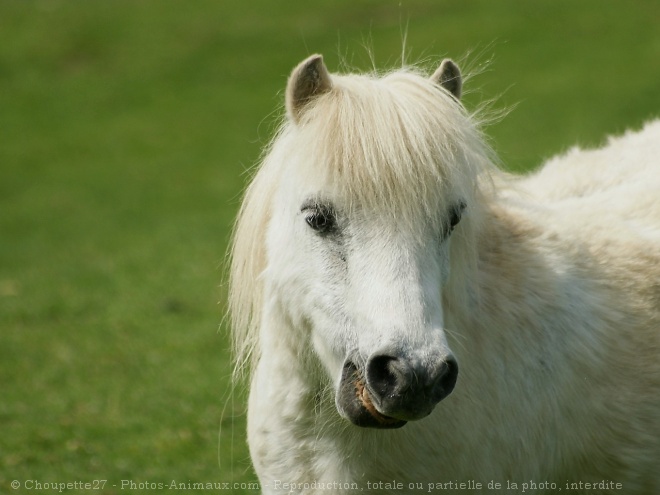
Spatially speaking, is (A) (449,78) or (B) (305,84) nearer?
(B) (305,84)

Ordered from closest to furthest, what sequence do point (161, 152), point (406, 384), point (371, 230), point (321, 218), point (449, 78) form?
point (406, 384)
point (371, 230)
point (321, 218)
point (449, 78)
point (161, 152)

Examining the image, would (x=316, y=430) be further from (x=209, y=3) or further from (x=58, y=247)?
(x=209, y=3)

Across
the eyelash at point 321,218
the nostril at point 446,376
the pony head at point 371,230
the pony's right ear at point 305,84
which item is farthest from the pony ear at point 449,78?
the nostril at point 446,376

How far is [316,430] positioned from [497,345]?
0.79 m

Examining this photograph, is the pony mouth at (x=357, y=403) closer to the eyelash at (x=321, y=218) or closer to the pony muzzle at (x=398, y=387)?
the pony muzzle at (x=398, y=387)

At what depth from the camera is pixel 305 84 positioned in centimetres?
328

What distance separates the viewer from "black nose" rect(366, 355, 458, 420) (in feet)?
8.75

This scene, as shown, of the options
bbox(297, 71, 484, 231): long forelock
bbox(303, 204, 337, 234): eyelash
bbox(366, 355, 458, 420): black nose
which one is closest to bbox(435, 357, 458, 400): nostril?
bbox(366, 355, 458, 420): black nose

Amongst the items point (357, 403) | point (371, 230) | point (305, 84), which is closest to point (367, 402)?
point (357, 403)

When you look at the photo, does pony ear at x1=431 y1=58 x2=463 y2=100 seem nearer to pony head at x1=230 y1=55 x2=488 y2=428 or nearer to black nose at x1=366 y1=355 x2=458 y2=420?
pony head at x1=230 y1=55 x2=488 y2=428

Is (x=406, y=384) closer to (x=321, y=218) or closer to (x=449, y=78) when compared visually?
(x=321, y=218)

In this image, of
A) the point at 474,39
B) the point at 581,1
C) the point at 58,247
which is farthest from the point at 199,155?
the point at 581,1

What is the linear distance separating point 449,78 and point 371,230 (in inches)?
31.1

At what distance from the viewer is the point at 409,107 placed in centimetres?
315
